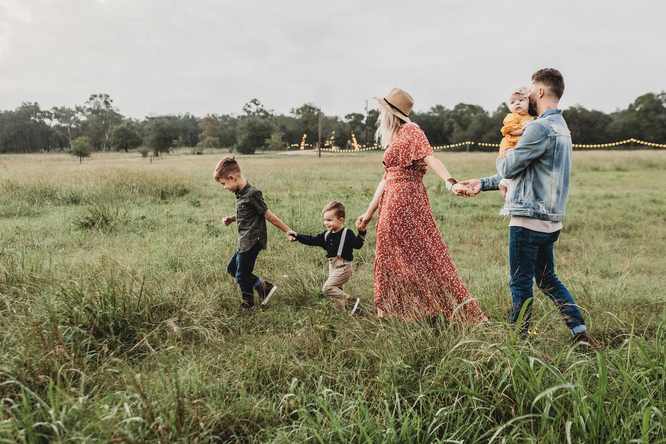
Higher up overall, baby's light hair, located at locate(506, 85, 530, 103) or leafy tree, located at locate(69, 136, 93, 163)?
leafy tree, located at locate(69, 136, 93, 163)

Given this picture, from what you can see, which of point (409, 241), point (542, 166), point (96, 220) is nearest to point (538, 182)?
point (542, 166)

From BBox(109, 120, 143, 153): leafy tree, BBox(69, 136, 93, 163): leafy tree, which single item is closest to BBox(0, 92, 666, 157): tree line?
BBox(109, 120, 143, 153): leafy tree

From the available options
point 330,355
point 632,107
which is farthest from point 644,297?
point 632,107

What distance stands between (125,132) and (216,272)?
71.2 meters

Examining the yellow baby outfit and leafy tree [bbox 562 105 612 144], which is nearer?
the yellow baby outfit

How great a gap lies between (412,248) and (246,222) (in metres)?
1.68

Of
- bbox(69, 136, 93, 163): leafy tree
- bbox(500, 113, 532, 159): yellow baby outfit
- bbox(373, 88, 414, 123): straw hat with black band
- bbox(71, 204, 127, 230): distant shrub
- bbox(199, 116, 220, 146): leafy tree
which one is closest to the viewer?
bbox(500, 113, 532, 159): yellow baby outfit

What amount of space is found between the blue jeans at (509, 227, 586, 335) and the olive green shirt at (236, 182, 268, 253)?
2.31 metres

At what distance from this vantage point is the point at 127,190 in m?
10.8

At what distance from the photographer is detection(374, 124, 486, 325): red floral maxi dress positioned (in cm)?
339

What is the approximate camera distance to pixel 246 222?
3842 millimetres

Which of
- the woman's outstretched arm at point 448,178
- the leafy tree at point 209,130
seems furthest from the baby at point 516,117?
the leafy tree at point 209,130

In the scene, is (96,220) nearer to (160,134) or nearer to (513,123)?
(513,123)

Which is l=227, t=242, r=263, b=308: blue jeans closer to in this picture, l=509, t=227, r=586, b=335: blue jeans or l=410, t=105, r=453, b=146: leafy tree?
l=509, t=227, r=586, b=335: blue jeans
